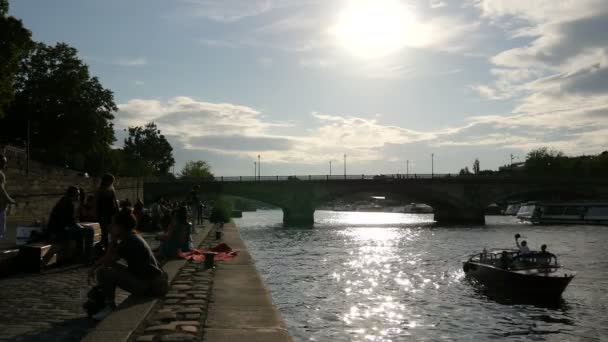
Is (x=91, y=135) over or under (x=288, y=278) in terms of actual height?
over

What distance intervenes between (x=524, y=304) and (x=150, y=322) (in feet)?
56.8

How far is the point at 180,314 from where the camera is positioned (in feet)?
28.6

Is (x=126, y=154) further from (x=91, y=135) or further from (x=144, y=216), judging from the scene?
(x=144, y=216)

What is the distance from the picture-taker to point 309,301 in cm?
1981

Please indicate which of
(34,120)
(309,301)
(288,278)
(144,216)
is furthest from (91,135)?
(309,301)

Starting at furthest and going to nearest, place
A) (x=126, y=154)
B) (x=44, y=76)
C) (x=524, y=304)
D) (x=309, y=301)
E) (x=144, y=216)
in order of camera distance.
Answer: (x=126, y=154)
(x=44, y=76)
(x=144, y=216)
(x=524, y=304)
(x=309, y=301)

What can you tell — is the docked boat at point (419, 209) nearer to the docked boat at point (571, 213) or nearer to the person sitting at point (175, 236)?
the docked boat at point (571, 213)

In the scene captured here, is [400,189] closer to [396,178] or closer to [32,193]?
[396,178]

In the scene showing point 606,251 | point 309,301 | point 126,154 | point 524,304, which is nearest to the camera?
point 309,301

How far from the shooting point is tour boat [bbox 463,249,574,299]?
74.1 feet

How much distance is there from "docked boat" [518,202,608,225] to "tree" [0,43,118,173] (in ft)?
201

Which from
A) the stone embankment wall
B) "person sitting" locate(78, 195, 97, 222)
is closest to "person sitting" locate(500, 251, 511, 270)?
"person sitting" locate(78, 195, 97, 222)

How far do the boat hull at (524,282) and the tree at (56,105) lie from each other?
43.3 m

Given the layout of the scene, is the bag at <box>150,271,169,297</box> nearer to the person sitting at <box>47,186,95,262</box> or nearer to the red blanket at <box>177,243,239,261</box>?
the person sitting at <box>47,186,95,262</box>
